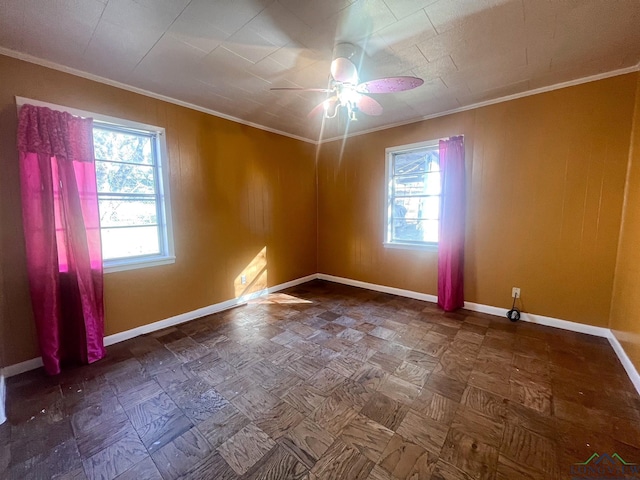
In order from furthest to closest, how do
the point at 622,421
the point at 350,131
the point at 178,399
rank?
the point at 350,131
the point at 178,399
the point at 622,421

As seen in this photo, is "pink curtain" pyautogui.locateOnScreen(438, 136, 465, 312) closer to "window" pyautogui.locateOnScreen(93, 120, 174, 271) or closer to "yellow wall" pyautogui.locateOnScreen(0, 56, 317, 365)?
"yellow wall" pyautogui.locateOnScreen(0, 56, 317, 365)

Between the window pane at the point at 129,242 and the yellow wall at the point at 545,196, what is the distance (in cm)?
344

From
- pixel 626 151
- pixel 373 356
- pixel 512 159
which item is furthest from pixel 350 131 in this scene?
pixel 373 356

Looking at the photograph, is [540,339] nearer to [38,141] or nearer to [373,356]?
[373,356]

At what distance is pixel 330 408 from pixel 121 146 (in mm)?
3192

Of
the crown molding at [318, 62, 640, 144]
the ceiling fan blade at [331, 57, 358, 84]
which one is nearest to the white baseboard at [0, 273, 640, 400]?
the crown molding at [318, 62, 640, 144]

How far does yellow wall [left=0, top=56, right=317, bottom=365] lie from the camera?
6.70 ft

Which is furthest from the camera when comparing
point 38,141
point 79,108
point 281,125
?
point 281,125

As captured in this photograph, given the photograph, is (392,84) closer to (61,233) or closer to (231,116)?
(231,116)

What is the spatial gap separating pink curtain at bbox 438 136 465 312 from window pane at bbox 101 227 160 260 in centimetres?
357

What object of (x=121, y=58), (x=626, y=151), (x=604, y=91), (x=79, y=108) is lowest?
(x=626, y=151)

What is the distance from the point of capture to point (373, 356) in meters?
2.30

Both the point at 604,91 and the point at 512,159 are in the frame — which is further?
the point at 512,159

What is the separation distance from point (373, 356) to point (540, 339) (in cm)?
176
